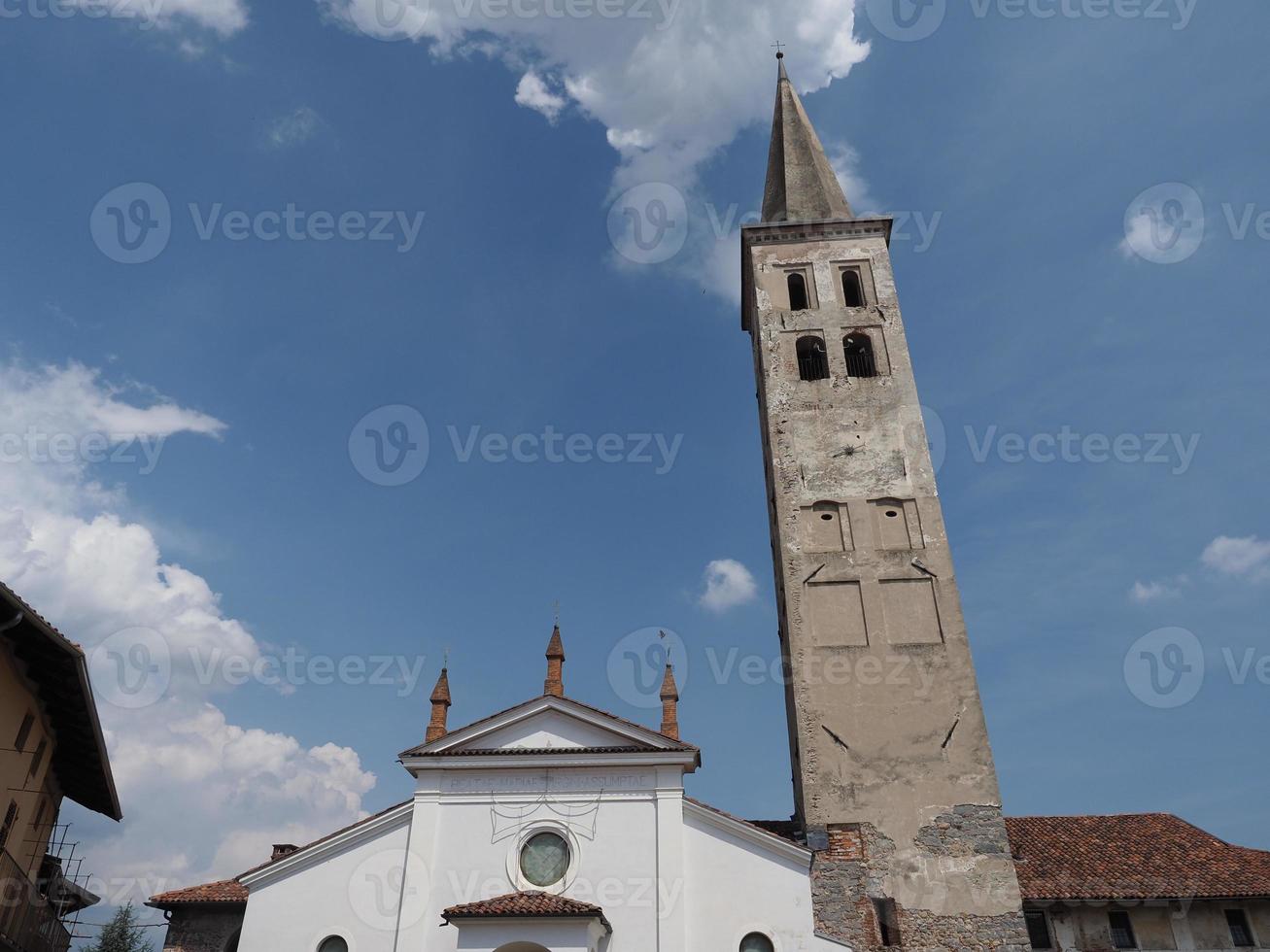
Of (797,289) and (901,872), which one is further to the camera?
(797,289)

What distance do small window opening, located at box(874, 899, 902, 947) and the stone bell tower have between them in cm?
3

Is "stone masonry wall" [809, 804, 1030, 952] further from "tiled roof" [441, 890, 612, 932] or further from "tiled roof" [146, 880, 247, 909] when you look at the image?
"tiled roof" [146, 880, 247, 909]

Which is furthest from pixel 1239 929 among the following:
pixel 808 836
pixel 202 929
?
pixel 202 929

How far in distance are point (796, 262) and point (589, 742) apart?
1489cm

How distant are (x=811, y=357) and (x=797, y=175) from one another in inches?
292

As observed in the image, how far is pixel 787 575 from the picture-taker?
21094 mm

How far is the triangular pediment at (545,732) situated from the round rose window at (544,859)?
177 cm

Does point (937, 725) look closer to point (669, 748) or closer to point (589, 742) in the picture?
point (669, 748)

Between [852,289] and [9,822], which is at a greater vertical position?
[852,289]

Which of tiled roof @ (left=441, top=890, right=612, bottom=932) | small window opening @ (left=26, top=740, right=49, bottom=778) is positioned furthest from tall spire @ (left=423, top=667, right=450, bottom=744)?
small window opening @ (left=26, top=740, right=49, bottom=778)

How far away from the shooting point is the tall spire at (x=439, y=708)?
1989 cm

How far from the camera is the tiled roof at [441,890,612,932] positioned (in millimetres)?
15969

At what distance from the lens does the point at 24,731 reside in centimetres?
1567

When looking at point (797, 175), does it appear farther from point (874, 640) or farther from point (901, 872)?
point (901, 872)
